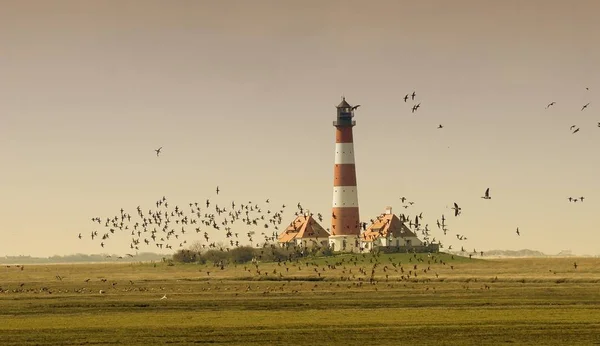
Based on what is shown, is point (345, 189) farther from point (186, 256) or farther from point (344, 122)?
point (186, 256)

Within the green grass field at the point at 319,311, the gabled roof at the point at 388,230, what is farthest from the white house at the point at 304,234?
the green grass field at the point at 319,311

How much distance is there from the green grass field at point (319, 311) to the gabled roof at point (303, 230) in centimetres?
4355

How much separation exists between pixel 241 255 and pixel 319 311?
93.4 m

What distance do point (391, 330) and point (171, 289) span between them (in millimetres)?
43591

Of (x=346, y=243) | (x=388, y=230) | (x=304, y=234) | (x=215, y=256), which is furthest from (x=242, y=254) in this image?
(x=388, y=230)

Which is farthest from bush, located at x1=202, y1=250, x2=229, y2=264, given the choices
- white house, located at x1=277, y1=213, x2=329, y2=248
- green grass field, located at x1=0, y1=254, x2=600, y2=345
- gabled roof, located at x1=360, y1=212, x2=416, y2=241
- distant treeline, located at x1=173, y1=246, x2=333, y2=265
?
green grass field, located at x1=0, y1=254, x2=600, y2=345

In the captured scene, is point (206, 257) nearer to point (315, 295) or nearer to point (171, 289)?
point (171, 289)

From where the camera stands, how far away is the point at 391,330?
55969 millimetres

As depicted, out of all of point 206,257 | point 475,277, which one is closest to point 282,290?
point 475,277

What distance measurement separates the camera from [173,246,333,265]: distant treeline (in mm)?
156375

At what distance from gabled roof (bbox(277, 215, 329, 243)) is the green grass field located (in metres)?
43.6

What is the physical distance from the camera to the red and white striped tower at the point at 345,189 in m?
146

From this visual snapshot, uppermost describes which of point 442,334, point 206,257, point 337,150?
point 337,150

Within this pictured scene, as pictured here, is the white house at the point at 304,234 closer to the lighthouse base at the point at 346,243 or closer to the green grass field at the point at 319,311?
the lighthouse base at the point at 346,243
